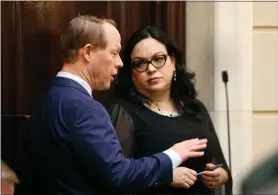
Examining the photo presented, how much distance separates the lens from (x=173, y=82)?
2.22m

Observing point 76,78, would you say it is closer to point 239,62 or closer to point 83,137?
point 83,137

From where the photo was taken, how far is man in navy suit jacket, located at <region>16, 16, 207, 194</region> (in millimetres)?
1687

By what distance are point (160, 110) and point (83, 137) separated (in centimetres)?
53

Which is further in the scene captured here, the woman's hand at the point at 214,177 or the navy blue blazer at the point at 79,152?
the woman's hand at the point at 214,177

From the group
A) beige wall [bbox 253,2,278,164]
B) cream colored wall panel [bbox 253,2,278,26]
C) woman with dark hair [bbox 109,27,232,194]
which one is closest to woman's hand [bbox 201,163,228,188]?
woman with dark hair [bbox 109,27,232,194]

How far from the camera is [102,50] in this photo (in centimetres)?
183

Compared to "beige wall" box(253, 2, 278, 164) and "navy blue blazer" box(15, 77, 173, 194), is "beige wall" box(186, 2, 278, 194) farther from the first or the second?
"navy blue blazer" box(15, 77, 173, 194)

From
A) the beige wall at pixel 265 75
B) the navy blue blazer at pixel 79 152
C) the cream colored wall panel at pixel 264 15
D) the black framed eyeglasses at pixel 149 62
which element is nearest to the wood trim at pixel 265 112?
the beige wall at pixel 265 75

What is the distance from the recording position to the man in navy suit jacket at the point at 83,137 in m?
1.69

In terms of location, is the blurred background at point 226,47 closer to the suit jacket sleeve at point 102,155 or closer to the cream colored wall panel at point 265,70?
the cream colored wall panel at point 265,70

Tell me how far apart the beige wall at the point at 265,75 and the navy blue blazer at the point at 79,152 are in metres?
0.89

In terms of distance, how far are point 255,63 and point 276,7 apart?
0.26 meters

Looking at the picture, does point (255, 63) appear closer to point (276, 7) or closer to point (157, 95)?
point (276, 7)

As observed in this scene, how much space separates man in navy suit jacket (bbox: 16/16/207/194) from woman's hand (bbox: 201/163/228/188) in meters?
0.24
